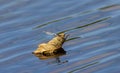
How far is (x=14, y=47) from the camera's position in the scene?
23.5ft

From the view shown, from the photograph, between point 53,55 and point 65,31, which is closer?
point 53,55

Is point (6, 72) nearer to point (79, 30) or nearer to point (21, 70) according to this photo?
point (21, 70)

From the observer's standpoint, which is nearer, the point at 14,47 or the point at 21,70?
the point at 21,70

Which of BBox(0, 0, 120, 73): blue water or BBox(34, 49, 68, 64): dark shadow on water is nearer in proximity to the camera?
BBox(0, 0, 120, 73): blue water

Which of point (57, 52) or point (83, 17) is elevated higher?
point (83, 17)

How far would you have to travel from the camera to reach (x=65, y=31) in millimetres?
7574

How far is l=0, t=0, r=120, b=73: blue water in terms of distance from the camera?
6.48 metres

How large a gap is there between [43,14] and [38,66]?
1942mm

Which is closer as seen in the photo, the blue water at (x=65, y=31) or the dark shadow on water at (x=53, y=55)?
→ the blue water at (x=65, y=31)

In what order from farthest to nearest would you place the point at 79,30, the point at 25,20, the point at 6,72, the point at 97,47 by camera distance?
1. the point at 25,20
2. the point at 79,30
3. the point at 97,47
4. the point at 6,72

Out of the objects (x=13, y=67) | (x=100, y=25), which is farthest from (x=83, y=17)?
(x=13, y=67)

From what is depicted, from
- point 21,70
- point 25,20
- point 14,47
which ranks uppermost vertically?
point 25,20

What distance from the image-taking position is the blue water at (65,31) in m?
6.48

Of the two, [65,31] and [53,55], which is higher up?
[65,31]
